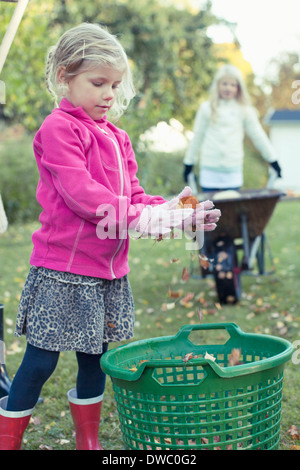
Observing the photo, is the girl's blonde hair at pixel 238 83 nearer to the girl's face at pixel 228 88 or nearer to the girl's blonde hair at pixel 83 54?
the girl's face at pixel 228 88

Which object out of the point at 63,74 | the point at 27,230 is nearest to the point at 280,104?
the point at 27,230

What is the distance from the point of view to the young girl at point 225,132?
17.2ft

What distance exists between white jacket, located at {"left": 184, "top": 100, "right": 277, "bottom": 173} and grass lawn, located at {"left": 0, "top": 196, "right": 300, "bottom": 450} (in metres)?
1.00

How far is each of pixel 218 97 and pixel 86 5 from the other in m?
10.7

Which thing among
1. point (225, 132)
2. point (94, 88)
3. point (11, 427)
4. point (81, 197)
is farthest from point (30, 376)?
point (225, 132)

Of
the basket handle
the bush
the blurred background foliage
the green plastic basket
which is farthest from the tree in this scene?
the green plastic basket

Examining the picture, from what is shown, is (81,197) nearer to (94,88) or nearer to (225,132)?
(94,88)

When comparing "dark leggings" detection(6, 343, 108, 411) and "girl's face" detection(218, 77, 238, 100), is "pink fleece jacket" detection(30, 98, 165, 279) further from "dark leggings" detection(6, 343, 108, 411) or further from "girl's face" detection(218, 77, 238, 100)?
"girl's face" detection(218, 77, 238, 100)

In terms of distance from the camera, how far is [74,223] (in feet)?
6.84

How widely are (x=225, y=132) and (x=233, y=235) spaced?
1096 mm

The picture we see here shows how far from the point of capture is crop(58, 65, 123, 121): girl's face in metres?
2.05

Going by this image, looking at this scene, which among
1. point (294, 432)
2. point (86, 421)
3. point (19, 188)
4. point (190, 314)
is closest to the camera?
point (86, 421)

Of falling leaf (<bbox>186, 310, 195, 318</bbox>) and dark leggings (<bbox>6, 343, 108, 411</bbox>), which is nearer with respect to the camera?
dark leggings (<bbox>6, 343, 108, 411</bbox>)

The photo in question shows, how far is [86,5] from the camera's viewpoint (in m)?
14.8
